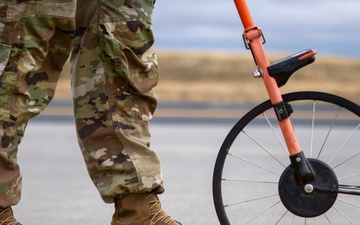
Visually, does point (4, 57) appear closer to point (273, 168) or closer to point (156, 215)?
point (156, 215)

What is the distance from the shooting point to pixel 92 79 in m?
3.23

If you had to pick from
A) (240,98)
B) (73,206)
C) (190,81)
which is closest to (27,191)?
(73,206)

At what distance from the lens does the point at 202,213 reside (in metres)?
4.85

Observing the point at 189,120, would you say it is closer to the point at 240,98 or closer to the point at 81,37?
the point at 240,98

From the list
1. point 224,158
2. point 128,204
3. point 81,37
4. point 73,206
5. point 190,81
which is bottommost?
point 190,81

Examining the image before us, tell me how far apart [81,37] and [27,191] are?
8.42 feet

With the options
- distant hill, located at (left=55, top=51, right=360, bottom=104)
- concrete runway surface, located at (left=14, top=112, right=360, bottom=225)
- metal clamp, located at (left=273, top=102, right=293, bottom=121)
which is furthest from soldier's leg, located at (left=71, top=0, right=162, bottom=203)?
distant hill, located at (left=55, top=51, right=360, bottom=104)

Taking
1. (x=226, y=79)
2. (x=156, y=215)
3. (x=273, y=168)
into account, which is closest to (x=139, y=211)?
(x=156, y=215)

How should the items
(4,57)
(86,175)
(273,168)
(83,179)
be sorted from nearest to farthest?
(4,57), (83,179), (86,175), (273,168)

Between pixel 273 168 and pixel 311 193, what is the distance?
4058 millimetres

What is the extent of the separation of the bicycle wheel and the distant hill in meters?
8.07

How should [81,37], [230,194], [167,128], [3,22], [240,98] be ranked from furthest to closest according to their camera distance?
[240,98]
[167,128]
[230,194]
[81,37]
[3,22]

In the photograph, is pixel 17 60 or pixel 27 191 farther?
pixel 27 191

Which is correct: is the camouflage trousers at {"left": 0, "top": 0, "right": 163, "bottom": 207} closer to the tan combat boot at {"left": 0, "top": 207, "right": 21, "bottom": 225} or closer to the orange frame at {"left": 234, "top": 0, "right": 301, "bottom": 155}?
the tan combat boot at {"left": 0, "top": 207, "right": 21, "bottom": 225}
